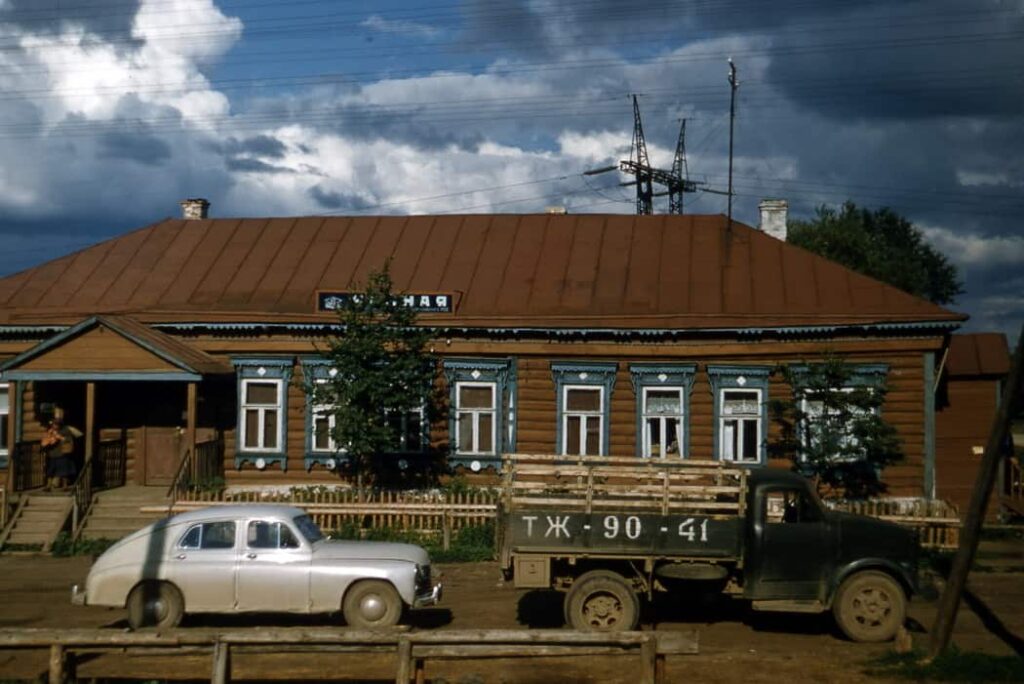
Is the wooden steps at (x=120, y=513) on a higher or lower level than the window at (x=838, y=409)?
lower

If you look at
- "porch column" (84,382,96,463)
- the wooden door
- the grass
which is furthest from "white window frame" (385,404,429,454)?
the grass

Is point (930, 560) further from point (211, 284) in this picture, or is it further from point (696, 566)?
point (211, 284)

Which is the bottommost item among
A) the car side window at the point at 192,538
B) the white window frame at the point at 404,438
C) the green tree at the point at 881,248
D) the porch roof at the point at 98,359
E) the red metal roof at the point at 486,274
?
the car side window at the point at 192,538

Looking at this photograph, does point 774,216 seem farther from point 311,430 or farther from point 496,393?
point 311,430

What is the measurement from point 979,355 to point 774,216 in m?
6.08

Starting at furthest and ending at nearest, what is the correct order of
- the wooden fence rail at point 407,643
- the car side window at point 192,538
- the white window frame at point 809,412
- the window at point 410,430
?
the window at point 410,430, the white window frame at point 809,412, the car side window at point 192,538, the wooden fence rail at point 407,643

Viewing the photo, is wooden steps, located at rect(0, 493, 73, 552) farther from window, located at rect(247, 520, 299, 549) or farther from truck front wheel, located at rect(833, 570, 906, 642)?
truck front wheel, located at rect(833, 570, 906, 642)

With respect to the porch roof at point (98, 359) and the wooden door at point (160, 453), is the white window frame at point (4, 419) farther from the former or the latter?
the wooden door at point (160, 453)

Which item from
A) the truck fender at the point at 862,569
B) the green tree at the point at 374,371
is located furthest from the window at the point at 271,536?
the green tree at the point at 374,371

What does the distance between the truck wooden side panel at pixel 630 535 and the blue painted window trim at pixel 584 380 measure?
10.8 m

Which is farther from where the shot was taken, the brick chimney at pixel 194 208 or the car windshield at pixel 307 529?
the brick chimney at pixel 194 208

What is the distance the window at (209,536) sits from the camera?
47.3ft

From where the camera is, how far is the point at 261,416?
2583cm

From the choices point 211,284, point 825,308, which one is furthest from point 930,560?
point 211,284
